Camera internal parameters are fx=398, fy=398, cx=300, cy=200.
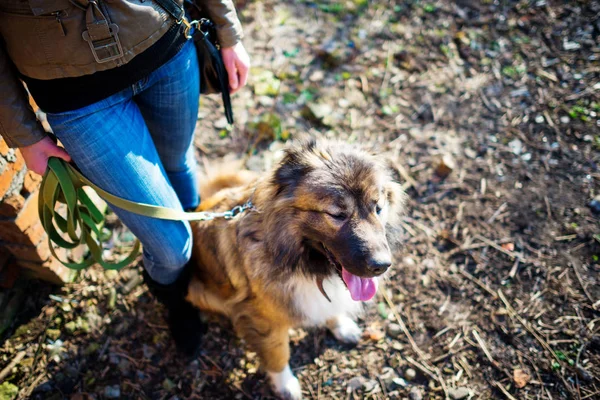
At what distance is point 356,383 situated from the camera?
291 centimetres

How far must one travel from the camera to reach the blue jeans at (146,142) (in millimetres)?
1823

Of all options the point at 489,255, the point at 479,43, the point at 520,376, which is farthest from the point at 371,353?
the point at 479,43

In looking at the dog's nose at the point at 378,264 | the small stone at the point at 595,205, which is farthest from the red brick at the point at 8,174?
the small stone at the point at 595,205

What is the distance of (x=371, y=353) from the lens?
3.04 metres

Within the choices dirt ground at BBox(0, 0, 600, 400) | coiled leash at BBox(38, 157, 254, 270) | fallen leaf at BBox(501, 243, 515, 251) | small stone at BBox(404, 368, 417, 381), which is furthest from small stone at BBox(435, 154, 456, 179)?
coiled leash at BBox(38, 157, 254, 270)

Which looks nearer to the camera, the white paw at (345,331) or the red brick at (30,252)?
the red brick at (30,252)

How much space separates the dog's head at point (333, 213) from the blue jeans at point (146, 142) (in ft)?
1.97

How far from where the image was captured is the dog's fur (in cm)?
216

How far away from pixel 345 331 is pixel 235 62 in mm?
2100

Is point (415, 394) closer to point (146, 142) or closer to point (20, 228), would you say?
point (146, 142)

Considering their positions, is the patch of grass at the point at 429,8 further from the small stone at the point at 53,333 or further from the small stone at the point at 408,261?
the small stone at the point at 53,333

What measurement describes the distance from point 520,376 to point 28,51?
11.3ft

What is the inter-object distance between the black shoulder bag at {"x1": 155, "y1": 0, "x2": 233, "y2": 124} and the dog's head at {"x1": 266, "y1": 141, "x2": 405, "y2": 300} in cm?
61

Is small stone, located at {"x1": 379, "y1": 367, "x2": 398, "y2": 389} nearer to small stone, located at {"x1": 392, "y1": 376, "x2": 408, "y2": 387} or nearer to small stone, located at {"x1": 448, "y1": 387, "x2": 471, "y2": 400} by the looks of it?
small stone, located at {"x1": 392, "y1": 376, "x2": 408, "y2": 387}
